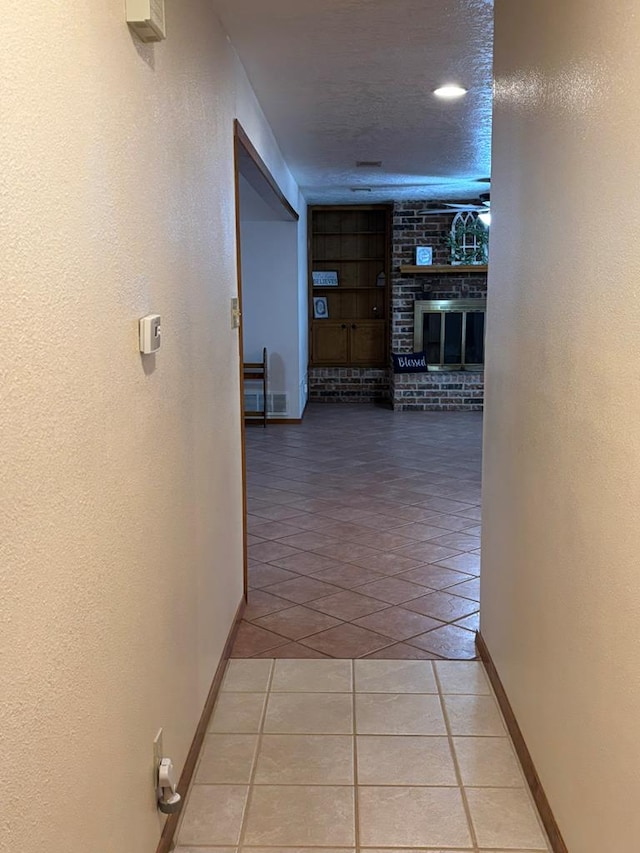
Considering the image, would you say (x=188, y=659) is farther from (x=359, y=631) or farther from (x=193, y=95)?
(x=193, y=95)

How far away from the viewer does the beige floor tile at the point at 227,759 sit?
229 cm

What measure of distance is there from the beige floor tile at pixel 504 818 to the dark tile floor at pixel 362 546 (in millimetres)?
863

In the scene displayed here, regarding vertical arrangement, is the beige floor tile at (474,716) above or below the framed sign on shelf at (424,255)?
below

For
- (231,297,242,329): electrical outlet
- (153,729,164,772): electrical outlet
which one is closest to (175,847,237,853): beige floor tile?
(153,729,164,772): electrical outlet

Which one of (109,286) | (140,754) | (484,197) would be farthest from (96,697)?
(484,197)

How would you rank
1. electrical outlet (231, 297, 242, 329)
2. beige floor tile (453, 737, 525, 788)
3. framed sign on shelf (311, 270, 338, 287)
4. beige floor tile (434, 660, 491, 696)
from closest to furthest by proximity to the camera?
beige floor tile (453, 737, 525, 788) → beige floor tile (434, 660, 491, 696) → electrical outlet (231, 297, 242, 329) → framed sign on shelf (311, 270, 338, 287)

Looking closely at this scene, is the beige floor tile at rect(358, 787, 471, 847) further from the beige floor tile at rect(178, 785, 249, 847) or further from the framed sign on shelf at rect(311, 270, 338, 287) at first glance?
the framed sign on shelf at rect(311, 270, 338, 287)

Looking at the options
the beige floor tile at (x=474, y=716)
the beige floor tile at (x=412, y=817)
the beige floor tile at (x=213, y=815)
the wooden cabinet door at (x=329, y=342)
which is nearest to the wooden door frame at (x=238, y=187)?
the beige floor tile at (x=474, y=716)

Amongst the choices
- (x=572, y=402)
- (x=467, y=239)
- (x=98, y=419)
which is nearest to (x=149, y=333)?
(x=98, y=419)

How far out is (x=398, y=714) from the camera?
265 centimetres

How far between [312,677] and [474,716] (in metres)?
0.61

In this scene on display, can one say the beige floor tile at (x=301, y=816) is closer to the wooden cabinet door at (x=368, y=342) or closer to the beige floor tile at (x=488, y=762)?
the beige floor tile at (x=488, y=762)

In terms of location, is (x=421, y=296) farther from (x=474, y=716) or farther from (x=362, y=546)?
(x=474, y=716)

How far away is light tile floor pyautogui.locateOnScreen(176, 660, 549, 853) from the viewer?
6.72 feet
